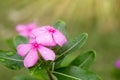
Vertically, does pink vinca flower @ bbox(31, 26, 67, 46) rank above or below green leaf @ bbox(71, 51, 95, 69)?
above

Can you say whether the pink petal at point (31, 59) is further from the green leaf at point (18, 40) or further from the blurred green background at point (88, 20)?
the blurred green background at point (88, 20)

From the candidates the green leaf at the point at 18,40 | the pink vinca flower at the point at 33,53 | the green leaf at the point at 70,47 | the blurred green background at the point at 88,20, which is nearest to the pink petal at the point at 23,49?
the pink vinca flower at the point at 33,53

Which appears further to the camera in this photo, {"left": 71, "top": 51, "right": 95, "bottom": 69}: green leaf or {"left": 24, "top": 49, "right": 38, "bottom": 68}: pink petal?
{"left": 71, "top": 51, "right": 95, "bottom": 69}: green leaf

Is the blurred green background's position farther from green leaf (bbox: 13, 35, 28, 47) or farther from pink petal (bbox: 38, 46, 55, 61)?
pink petal (bbox: 38, 46, 55, 61)

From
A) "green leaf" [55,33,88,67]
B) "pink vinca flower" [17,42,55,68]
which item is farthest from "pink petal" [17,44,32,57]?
"green leaf" [55,33,88,67]

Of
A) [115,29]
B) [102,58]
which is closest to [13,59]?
[102,58]

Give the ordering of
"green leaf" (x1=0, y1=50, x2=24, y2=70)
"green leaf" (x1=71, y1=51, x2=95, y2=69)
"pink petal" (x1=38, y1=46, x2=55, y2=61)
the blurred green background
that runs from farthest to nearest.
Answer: the blurred green background
"green leaf" (x1=71, y1=51, x2=95, y2=69)
"green leaf" (x1=0, y1=50, x2=24, y2=70)
"pink petal" (x1=38, y1=46, x2=55, y2=61)

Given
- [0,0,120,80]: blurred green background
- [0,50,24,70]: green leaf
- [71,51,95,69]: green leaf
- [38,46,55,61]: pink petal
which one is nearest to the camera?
[38,46,55,61]: pink petal
